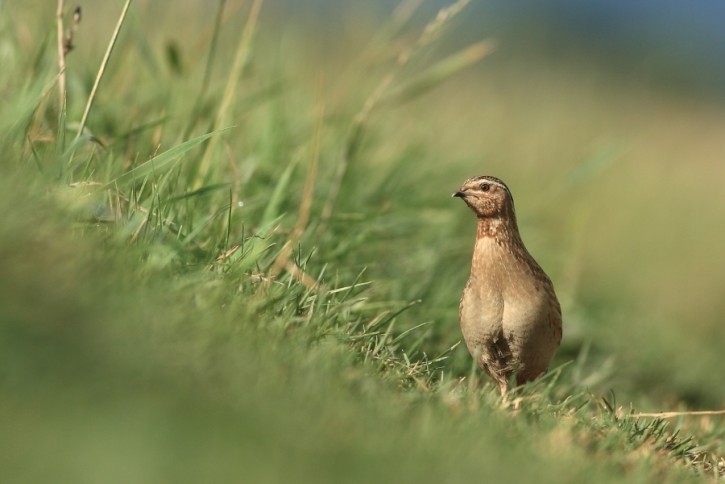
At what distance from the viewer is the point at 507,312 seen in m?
4.79

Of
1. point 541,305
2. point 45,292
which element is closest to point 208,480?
point 45,292

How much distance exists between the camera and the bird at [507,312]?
4.76 metres

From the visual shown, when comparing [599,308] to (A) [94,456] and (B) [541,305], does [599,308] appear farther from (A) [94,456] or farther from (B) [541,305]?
(A) [94,456]

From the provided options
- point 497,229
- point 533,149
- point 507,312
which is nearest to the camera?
point 507,312

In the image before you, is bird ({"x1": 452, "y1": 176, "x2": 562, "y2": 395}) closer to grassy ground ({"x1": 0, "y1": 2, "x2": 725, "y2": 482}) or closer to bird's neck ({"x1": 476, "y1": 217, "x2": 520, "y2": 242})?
bird's neck ({"x1": 476, "y1": 217, "x2": 520, "y2": 242})

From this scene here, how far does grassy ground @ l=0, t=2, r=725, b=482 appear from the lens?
115 inches

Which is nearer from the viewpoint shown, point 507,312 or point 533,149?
point 507,312

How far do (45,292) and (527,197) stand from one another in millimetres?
5980

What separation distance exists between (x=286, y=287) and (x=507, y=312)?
1078 millimetres

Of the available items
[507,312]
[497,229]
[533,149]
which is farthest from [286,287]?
[533,149]

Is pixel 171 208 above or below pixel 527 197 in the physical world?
above

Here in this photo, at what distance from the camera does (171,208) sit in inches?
177

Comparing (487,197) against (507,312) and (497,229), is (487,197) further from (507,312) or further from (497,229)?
(507,312)

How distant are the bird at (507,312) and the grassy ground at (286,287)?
0.15m
